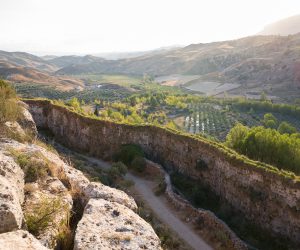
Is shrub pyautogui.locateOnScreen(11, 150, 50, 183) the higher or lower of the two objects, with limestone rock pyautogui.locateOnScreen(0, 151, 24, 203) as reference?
lower

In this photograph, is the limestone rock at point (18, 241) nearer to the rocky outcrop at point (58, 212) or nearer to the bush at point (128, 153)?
the rocky outcrop at point (58, 212)

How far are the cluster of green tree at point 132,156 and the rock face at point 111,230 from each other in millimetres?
21454

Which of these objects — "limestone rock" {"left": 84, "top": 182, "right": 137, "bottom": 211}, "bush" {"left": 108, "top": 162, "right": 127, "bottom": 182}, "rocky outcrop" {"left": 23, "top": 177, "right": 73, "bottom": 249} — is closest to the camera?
"rocky outcrop" {"left": 23, "top": 177, "right": 73, "bottom": 249}

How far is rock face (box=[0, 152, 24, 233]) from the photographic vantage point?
29.7 feet

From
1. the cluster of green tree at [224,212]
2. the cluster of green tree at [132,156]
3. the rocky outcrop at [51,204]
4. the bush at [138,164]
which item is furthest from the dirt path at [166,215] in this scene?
the rocky outcrop at [51,204]

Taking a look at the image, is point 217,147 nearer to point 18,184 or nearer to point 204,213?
point 204,213

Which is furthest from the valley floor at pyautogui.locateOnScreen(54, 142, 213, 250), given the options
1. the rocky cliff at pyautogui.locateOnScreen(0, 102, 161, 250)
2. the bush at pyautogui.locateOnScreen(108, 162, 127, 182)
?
the rocky cliff at pyautogui.locateOnScreen(0, 102, 161, 250)

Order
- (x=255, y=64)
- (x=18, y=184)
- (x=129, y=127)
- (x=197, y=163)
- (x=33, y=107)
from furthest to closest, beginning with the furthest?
Answer: (x=255, y=64) < (x=33, y=107) < (x=129, y=127) < (x=197, y=163) < (x=18, y=184)

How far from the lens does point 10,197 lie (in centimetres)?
975

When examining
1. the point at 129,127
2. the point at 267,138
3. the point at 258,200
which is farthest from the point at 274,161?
the point at 129,127

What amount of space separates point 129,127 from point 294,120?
233ft

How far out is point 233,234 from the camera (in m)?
22.7

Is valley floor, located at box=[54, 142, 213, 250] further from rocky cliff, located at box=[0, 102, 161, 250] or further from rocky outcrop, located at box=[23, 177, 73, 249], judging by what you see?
rocky outcrop, located at box=[23, 177, 73, 249]

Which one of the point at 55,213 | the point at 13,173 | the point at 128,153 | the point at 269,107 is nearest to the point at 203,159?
the point at 128,153
